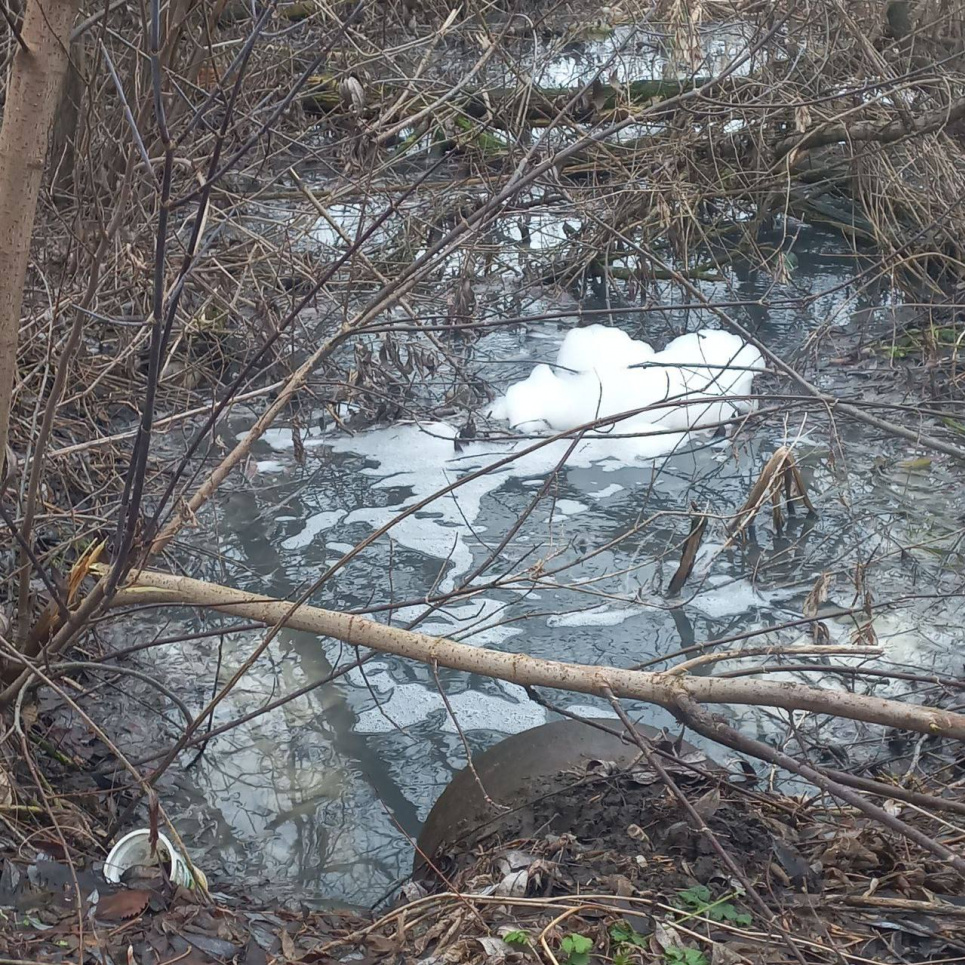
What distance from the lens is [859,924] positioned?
2.43 metres

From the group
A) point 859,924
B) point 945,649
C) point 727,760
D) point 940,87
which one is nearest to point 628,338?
point 940,87

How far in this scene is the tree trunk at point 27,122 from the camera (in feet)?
6.98

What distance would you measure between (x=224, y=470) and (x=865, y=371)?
15.4 ft

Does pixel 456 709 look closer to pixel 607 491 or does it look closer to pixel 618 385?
pixel 607 491

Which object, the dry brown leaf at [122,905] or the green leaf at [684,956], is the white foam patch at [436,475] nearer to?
the dry brown leaf at [122,905]

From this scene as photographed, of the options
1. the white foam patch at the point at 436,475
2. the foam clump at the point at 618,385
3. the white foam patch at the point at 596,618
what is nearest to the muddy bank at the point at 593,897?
the white foam patch at the point at 596,618

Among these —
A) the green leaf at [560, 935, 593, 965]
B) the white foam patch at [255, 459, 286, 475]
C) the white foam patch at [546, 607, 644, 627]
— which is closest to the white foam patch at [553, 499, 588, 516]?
the white foam patch at [546, 607, 644, 627]

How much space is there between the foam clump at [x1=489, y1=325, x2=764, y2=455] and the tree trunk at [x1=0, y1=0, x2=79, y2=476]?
353 cm

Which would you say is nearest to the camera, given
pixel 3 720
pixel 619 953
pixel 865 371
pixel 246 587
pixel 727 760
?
pixel 619 953

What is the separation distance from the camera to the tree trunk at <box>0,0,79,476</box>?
83.7 inches

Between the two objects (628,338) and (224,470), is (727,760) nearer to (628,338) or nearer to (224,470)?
(224,470)

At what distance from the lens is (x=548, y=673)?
2.45 m

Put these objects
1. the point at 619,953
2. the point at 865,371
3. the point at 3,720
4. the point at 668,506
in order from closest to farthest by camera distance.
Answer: the point at 619,953
the point at 3,720
the point at 668,506
the point at 865,371

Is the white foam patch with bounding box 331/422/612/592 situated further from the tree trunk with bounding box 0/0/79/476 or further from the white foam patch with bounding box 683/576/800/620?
the tree trunk with bounding box 0/0/79/476
